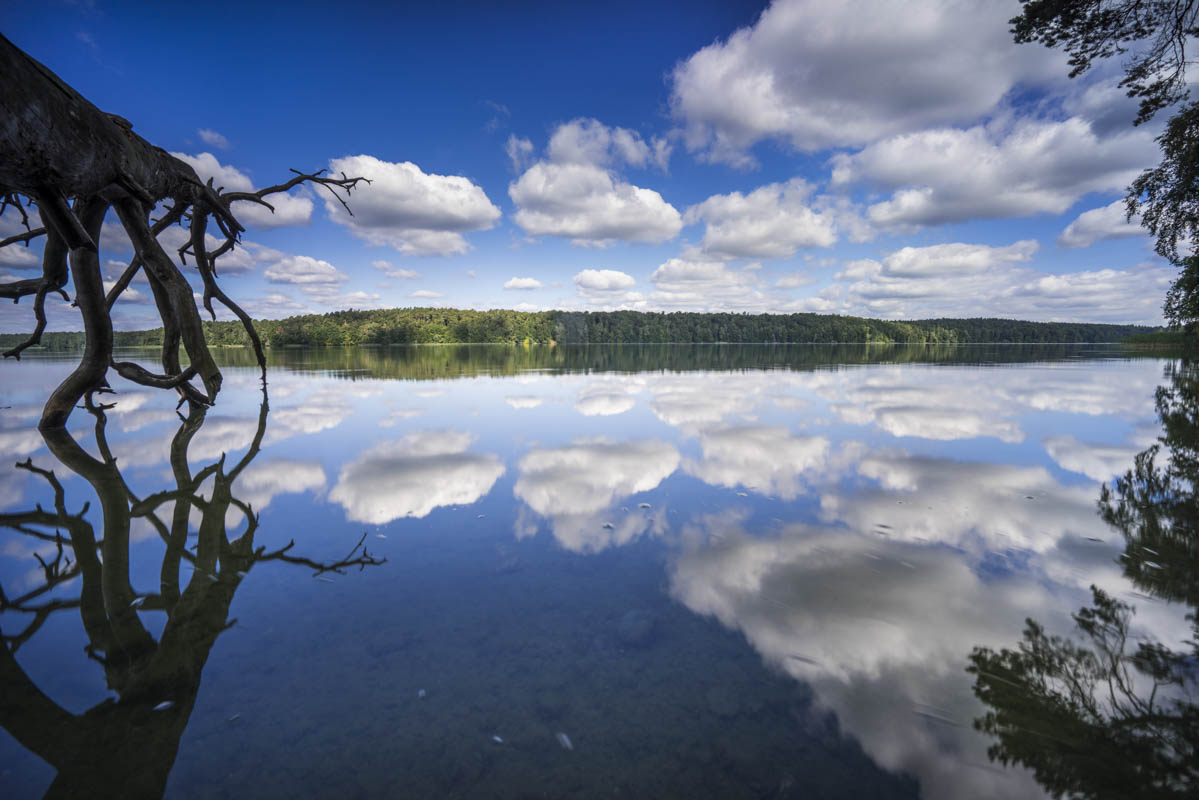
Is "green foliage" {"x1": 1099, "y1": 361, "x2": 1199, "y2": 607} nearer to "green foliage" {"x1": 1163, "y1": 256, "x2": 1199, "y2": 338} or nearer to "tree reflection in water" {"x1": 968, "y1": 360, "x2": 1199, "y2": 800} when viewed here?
"tree reflection in water" {"x1": 968, "y1": 360, "x2": 1199, "y2": 800}

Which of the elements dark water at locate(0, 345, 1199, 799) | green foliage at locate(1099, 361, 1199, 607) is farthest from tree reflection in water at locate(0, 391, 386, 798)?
green foliage at locate(1099, 361, 1199, 607)

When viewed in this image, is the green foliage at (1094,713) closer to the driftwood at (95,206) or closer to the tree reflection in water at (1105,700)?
the tree reflection in water at (1105,700)

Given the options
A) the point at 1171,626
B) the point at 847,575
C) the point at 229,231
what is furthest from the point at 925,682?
the point at 229,231

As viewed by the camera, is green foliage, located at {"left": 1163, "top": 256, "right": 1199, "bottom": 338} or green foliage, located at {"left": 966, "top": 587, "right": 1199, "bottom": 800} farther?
green foliage, located at {"left": 1163, "top": 256, "right": 1199, "bottom": 338}

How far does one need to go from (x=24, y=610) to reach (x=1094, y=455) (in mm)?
14348

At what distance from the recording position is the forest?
127m

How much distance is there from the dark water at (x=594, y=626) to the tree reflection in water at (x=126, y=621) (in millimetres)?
21

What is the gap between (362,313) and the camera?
153m

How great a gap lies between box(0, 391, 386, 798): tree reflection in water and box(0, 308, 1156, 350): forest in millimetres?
125936

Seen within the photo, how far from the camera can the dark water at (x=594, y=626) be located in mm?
2416

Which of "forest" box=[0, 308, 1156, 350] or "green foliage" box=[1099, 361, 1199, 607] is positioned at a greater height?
"forest" box=[0, 308, 1156, 350]

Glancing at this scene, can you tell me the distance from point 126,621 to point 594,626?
131 inches

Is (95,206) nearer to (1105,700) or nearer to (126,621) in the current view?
(126,621)

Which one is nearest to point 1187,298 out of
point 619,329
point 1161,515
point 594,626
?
point 1161,515
